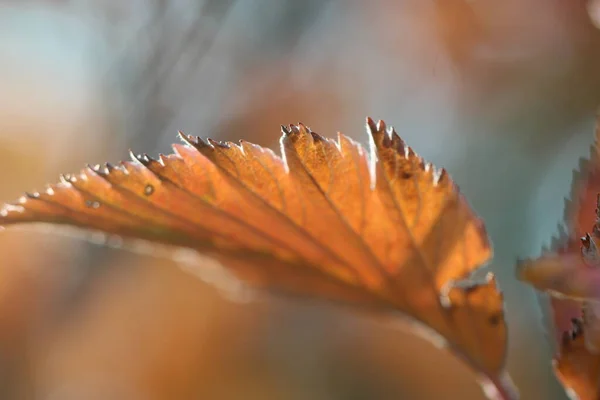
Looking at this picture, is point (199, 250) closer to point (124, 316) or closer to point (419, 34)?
point (124, 316)

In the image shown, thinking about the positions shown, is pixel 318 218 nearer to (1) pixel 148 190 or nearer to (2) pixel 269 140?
(1) pixel 148 190

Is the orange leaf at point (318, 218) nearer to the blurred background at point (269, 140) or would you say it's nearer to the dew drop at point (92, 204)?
the dew drop at point (92, 204)

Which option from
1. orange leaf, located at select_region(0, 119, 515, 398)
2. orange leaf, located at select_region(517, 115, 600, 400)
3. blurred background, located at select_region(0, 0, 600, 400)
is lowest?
orange leaf, located at select_region(517, 115, 600, 400)

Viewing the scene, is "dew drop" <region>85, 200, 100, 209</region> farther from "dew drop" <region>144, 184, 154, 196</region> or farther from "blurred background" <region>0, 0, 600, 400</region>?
"blurred background" <region>0, 0, 600, 400</region>

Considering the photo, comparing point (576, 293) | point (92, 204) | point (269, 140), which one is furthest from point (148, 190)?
point (269, 140)

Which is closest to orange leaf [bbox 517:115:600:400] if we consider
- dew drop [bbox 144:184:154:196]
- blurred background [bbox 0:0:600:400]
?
dew drop [bbox 144:184:154:196]

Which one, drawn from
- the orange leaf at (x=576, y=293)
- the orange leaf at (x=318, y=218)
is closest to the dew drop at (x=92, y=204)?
the orange leaf at (x=318, y=218)
